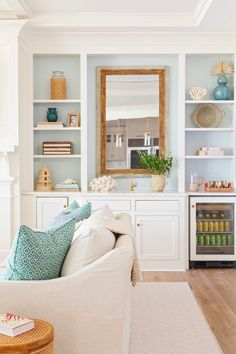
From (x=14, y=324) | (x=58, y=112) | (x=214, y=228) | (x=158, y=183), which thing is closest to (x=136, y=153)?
(x=158, y=183)

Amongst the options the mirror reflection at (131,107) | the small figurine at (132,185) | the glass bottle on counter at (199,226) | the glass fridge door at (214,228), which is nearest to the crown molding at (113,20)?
the mirror reflection at (131,107)

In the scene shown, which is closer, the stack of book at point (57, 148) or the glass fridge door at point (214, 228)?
the glass fridge door at point (214, 228)

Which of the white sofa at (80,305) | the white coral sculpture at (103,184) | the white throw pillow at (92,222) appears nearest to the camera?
the white sofa at (80,305)

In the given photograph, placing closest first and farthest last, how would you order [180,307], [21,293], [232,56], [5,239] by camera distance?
1. [21,293]
2. [180,307]
3. [5,239]
4. [232,56]

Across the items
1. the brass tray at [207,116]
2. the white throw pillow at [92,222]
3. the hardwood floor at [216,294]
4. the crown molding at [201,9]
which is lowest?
the hardwood floor at [216,294]

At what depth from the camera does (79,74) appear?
247 inches

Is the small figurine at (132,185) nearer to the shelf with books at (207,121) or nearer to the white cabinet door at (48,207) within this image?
the shelf with books at (207,121)

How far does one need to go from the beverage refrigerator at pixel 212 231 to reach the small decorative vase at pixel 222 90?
1.15 meters

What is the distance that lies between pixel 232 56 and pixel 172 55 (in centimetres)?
70

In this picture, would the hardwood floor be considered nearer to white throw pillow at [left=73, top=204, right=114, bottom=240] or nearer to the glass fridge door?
the glass fridge door

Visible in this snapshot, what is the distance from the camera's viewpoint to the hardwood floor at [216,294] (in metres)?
3.68

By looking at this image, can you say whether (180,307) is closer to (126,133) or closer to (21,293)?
(21,293)

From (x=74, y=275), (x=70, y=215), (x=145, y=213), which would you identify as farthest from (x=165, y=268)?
(x=74, y=275)

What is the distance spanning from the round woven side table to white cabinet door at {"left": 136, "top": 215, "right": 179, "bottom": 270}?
3.53 m
